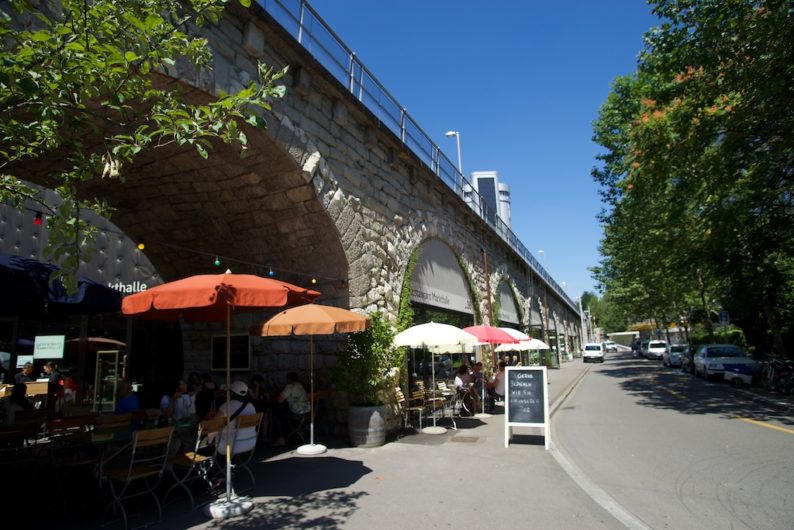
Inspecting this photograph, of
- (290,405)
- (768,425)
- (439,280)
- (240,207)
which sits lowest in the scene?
(768,425)

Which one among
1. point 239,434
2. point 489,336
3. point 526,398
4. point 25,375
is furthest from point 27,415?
point 489,336

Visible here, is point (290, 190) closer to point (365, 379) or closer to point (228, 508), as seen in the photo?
point (365, 379)

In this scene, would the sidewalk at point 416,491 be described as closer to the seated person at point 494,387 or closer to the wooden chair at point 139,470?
the wooden chair at point 139,470

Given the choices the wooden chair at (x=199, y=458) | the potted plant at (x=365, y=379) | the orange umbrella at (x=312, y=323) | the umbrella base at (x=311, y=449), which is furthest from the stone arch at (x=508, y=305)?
the wooden chair at (x=199, y=458)

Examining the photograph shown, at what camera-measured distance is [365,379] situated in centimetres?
803

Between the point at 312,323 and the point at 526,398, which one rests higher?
the point at 312,323

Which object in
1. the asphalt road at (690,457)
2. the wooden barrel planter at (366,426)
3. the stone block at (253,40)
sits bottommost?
the asphalt road at (690,457)

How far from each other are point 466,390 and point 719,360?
12.9 metres

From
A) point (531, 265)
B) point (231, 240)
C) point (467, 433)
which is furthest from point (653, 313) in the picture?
point (231, 240)

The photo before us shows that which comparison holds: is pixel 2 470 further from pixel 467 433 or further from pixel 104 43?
pixel 467 433

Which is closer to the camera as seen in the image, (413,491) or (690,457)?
(413,491)

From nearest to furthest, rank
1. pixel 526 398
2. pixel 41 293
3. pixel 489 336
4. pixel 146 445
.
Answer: pixel 146 445, pixel 41 293, pixel 526 398, pixel 489 336

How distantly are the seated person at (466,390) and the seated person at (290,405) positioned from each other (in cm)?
484

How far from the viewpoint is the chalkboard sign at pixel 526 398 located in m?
8.14
